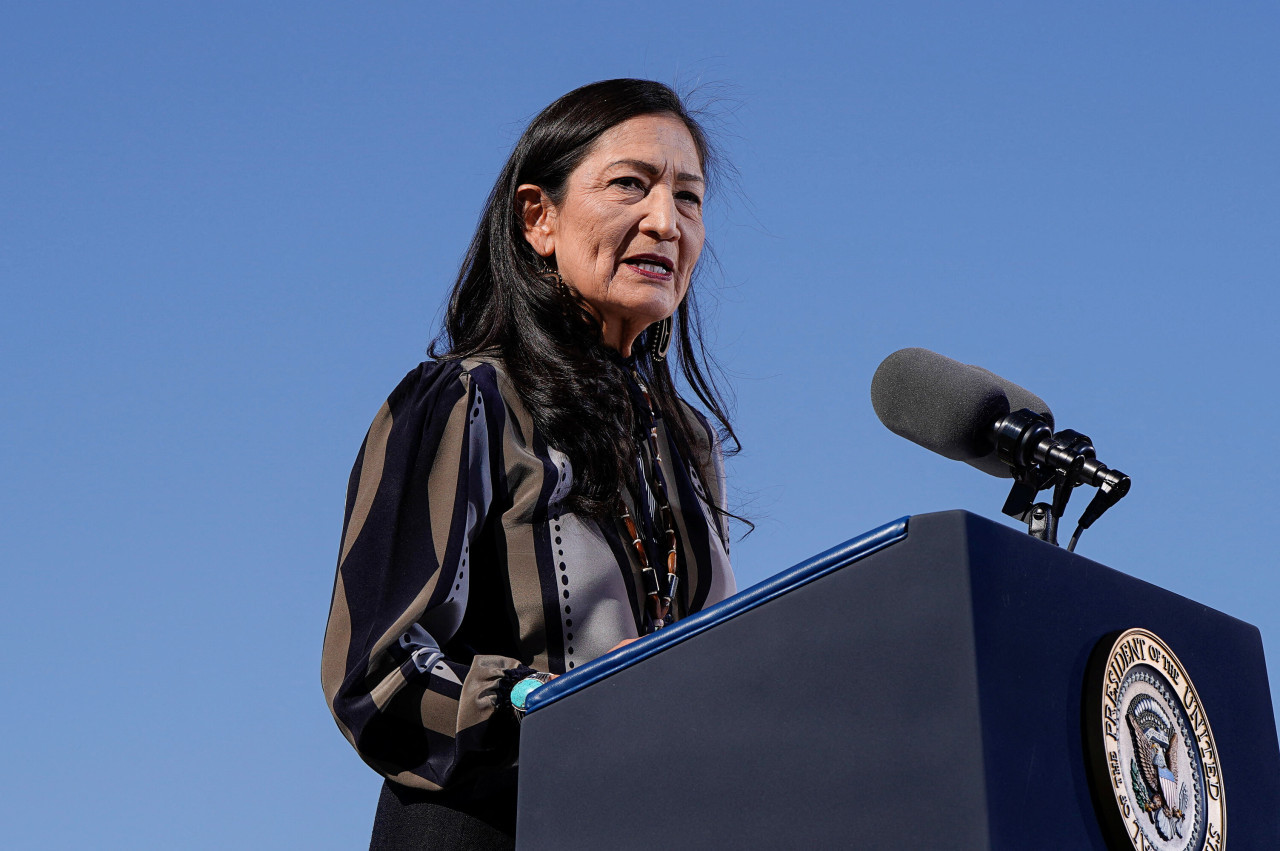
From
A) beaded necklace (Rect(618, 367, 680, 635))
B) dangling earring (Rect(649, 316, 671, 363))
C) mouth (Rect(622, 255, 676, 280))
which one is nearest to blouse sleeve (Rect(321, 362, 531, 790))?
beaded necklace (Rect(618, 367, 680, 635))

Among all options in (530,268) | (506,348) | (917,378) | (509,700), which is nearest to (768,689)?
(509,700)

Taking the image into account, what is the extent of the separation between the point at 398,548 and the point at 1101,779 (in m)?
0.90

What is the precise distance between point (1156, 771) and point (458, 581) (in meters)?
0.84

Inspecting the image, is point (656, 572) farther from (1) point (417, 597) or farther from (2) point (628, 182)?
(2) point (628, 182)

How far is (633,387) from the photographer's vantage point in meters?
2.15

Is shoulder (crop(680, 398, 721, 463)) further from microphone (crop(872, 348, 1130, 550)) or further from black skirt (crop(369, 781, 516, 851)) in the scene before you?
black skirt (crop(369, 781, 516, 851))

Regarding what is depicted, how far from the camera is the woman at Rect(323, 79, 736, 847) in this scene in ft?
5.12

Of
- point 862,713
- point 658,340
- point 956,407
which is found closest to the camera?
point 862,713

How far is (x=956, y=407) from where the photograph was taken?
1.74 metres

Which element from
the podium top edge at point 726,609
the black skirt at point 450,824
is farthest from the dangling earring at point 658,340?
the podium top edge at point 726,609

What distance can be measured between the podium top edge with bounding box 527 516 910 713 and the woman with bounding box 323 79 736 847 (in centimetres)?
25

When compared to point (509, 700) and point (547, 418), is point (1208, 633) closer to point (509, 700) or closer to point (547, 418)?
point (509, 700)

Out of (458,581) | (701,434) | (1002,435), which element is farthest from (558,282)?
(1002,435)

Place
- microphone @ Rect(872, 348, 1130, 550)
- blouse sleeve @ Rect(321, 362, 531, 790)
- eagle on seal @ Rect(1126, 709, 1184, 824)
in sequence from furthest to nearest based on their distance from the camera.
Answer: microphone @ Rect(872, 348, 1130, 550) < blouse sleeve @ Rect(321, 362, 531, 790) < eagle on seal @ Rect(1126, 709, 1184, 824)
